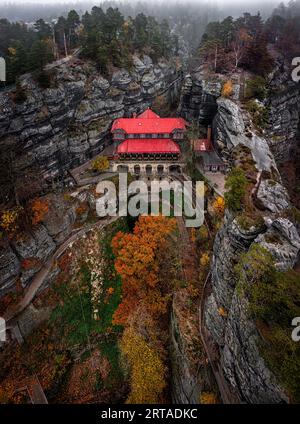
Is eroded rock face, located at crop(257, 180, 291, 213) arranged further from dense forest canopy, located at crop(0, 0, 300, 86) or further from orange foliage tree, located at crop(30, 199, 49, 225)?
dense forest canopy, located at crop(0, 0, 300, 86)

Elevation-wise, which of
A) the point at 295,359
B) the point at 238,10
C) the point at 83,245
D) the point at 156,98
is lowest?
the point at 83,245

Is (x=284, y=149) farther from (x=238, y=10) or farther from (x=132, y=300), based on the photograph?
(x=238, y=10)

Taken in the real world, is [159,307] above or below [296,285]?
below

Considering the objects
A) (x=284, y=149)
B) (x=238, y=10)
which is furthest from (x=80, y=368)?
(x=238, y=10)

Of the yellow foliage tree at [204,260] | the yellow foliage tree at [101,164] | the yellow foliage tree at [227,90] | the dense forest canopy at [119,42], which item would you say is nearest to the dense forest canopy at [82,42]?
the dense forest canopy at [119,42]

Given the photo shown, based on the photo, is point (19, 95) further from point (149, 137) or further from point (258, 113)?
point (258, 113)
